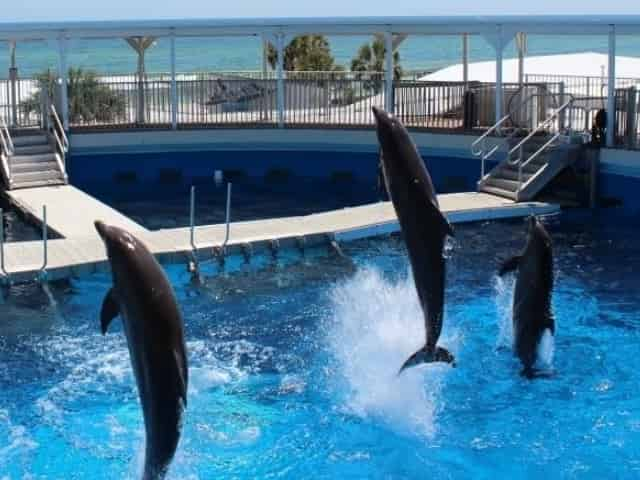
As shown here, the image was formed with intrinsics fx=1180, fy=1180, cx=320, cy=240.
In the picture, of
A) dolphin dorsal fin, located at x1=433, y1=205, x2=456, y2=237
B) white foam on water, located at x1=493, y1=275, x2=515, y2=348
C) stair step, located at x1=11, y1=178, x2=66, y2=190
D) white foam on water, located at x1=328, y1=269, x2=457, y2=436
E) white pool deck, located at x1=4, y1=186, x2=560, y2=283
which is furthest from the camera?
stair step, located at x1=11, y1=178, x2=66, y2=190

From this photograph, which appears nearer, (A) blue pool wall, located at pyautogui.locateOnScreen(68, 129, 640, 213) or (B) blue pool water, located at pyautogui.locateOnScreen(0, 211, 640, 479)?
(B) blue pool water, located at pyautogui.locateOnScreen(0, 211, 640, 479)

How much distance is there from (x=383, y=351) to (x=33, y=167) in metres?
12.7

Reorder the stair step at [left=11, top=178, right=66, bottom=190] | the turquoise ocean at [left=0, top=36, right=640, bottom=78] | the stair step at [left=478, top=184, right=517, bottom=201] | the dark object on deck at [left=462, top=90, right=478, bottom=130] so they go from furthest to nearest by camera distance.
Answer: the turquoise ocean at [left=0, top=36, right=640, bottom=78], the dark object on deck at [left=462, top=90, right=478, bottom=130], the stair step at [left=11, top=178, right=66, bottom=190], the stair step at [left=478, top=184, right=517, bottom=201]

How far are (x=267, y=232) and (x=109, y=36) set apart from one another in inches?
373

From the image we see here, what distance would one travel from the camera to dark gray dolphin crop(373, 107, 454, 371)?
859 cm

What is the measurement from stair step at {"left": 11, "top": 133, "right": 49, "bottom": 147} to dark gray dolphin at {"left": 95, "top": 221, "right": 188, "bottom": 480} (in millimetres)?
17935

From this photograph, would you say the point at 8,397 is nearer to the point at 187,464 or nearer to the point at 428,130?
the point at 187,464

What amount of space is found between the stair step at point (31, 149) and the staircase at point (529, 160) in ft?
28.9

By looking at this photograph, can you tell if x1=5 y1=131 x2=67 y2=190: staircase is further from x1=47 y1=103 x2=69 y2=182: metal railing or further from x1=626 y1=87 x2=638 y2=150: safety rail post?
x1=626 y1=87 x2=638 y2=150: safety rail post

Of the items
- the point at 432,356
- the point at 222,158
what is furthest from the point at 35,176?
the point at 432,356

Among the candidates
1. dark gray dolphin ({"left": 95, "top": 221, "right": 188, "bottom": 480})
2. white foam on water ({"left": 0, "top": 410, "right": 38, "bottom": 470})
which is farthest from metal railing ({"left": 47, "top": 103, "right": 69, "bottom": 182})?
dark gray dolphin ({"left": 95, "top": 221, "right": 188, "bottom": 480})

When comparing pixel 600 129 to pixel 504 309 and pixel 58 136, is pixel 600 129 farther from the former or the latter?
pixel 58 136

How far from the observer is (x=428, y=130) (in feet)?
83.0

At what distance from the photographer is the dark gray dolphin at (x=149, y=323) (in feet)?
22.9
